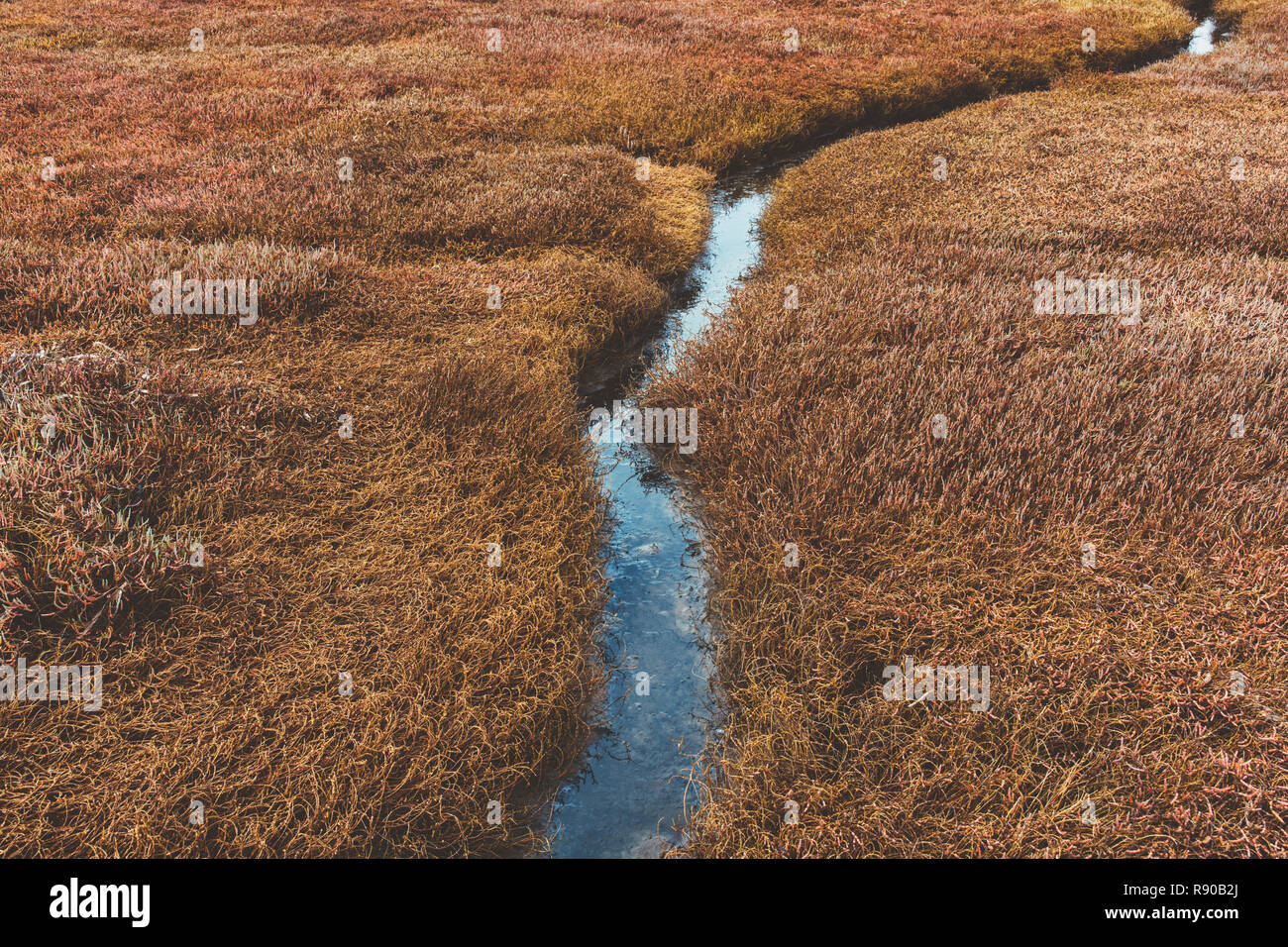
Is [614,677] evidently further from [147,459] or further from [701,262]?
[701,262]

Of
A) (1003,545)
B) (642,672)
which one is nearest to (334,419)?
(642,672)

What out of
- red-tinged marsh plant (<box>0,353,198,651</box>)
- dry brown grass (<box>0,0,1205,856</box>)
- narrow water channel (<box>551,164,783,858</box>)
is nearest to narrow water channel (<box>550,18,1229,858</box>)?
narrow water channel (<box>551,164,783,858</box>)

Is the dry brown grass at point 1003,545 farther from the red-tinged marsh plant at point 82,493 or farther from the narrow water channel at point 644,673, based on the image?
the red-tinged marsh plant at point 82,493

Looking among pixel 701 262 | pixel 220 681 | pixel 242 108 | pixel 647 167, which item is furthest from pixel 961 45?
pixel 220 681

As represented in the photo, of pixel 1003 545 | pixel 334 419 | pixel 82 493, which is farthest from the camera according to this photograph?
pixel 334 419

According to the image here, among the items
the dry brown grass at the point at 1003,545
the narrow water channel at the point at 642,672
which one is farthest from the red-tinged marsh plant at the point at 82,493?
the dry brown grass at the point at 1003,545

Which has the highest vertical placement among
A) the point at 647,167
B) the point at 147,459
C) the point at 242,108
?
the point at 242,108

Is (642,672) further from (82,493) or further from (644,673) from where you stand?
(82,493)
